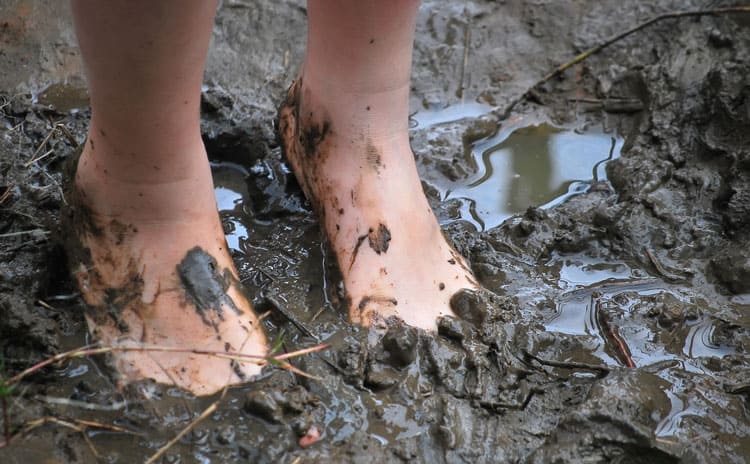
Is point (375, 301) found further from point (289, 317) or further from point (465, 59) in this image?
point (465, 59)

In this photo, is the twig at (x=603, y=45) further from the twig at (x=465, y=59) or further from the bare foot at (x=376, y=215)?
the bare foot at (x=376, y=215)

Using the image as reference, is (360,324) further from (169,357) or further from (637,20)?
(637,20)

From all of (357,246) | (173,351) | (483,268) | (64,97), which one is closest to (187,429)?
(173,351)

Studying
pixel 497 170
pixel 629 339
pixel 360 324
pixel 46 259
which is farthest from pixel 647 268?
pixel 46 259

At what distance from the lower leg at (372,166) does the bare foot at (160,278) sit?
279 mm

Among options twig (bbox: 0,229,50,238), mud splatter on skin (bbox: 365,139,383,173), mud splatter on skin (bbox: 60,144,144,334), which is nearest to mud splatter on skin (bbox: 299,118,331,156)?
mud splatter on skin (bbox: 365,139,383,173)

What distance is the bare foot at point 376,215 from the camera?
159 centimetres

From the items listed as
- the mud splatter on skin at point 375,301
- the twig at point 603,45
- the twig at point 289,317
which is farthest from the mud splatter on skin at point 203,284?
the twig at point 603,45

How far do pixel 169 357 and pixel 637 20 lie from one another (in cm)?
198

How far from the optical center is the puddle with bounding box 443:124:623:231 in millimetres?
2090

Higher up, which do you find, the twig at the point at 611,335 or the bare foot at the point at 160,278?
the bare foot at the point at 160,278

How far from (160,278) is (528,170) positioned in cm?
118

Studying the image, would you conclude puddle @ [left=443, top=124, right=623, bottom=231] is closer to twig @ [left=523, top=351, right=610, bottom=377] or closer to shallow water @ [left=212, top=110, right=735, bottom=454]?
shallow water @ [left=212, top=110, right=735, bottom=454]

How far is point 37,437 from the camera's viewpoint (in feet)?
4.14
